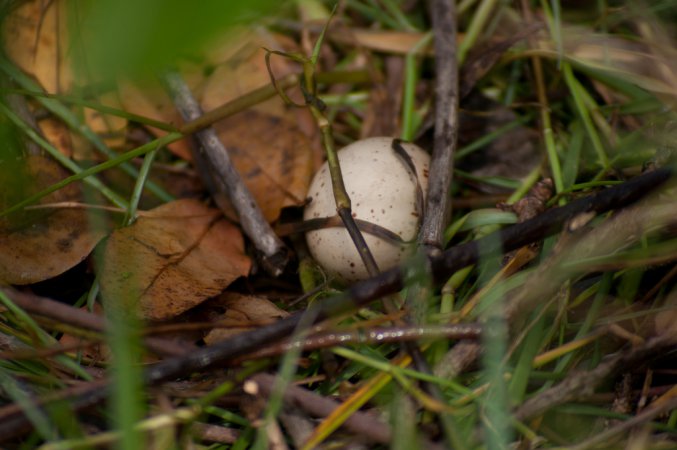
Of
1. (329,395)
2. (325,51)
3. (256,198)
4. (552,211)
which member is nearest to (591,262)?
(552,211)

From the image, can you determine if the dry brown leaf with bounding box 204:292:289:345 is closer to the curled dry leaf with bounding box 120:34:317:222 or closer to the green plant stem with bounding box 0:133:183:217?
the curled dry leaf with bounding box 120:34:317:222

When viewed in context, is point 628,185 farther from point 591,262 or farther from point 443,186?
point 443,186

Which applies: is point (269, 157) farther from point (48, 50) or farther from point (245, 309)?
point (48, 50)

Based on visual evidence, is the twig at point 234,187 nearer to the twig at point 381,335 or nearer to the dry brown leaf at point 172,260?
the dry brown leaf at point 172,260

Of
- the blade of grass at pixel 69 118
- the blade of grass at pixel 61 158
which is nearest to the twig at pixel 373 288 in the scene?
the blade of grass at pixel 61 158

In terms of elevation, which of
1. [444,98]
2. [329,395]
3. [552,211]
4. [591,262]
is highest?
[444,98]
